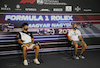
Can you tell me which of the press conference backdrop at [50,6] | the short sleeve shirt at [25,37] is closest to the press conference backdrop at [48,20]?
the press conference backdrop at [50,6]

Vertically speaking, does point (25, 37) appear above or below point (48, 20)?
below

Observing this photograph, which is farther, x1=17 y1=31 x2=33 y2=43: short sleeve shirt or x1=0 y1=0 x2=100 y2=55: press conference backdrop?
x1=0 y1=0 x2=100 y2=55: press conference backdrop

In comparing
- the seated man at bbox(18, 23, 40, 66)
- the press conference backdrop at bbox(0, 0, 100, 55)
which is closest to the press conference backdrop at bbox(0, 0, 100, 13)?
the press conference backdrop at bbox(0, 0, 100, 55)

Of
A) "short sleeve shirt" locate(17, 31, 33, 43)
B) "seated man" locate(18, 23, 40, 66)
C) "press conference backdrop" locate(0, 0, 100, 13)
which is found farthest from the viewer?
"press conference backdrop" locate(0, 0, 100, 13)

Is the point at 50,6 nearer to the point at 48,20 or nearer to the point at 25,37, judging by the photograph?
the point at 48,20

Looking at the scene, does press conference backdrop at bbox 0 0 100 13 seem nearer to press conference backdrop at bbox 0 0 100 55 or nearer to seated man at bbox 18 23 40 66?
press conference backdrop at bbox 0 0 100 55

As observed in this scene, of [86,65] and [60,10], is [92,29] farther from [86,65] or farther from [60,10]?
[86,65]

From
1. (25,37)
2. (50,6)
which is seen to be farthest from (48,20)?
(25,37)

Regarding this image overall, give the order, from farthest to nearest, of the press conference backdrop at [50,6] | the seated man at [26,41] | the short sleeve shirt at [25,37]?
the press conference backdrop at [50,6] < the short sleeve shirt at [25,37] < the seated man at [26,41]

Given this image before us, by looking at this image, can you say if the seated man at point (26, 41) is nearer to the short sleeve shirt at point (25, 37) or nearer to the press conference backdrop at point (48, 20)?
the short sleeve shirt at point (25, 37)

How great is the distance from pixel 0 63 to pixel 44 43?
5.74 feet

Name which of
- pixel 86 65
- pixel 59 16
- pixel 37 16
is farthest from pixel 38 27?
pixel 86 65

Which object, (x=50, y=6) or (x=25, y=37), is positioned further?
(x=50, y=6)

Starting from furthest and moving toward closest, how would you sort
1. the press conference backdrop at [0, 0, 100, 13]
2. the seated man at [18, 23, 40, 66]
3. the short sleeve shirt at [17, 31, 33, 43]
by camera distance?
the press conference backdrop at [0, 0, 100, 13] < the short sleeve shirt at [17, 31, 33, 43] < the seated man at [18, 23, 40, 66]
